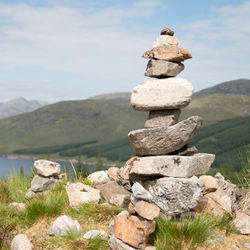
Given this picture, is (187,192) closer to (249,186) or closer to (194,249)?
(194,249)

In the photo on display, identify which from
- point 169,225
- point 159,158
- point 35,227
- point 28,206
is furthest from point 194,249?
point 28,206

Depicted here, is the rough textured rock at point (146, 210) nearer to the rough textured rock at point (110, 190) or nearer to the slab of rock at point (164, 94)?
the slab of rock at point (164, 94)

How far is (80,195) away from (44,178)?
6.07m

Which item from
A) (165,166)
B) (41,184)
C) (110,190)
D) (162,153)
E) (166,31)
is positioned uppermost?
(166,31)

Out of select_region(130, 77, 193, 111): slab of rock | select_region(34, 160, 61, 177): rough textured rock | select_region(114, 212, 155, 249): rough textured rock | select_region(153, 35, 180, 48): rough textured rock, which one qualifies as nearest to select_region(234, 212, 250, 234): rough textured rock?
select_region(114, 212, 155, 249): rough textured rock

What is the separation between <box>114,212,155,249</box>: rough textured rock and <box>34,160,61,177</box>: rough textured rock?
10556 millimetres

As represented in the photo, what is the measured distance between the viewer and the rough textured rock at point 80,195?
1322 cm

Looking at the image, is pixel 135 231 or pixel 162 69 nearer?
pixel 135 231

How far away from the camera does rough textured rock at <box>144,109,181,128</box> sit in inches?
451

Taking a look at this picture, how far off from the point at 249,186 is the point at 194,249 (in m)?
7.22

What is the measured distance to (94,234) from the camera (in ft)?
33.2

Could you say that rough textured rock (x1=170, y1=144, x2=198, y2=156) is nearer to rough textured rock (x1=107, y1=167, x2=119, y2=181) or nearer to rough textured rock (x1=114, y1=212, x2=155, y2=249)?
rough textured rock (x1=114, y1=212, x2=155, y2=249)

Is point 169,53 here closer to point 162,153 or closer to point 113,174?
point 162,153

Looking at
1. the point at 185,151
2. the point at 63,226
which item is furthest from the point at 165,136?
the point at 63,226
